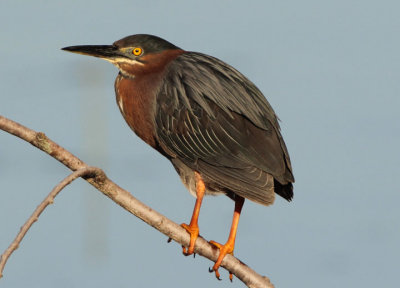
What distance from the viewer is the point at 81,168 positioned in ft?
15.0

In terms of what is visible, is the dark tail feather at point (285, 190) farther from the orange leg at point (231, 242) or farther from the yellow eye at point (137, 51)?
the yellow eye at point (137, 51)

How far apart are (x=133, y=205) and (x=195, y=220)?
54.1 inches

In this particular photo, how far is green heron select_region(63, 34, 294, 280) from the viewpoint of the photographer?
6590 millimetres

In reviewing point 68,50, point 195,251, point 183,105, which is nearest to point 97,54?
point 68,50

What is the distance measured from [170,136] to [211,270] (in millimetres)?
1353

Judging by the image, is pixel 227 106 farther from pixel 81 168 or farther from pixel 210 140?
pixel 81 168

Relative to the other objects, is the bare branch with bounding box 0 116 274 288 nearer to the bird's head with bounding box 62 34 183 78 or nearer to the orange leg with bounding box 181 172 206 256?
the orange leg with bounding box 181 172 206 256

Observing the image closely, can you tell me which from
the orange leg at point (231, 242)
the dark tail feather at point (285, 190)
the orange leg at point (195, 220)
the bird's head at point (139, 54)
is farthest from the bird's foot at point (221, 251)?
the bird's head at point (139, 54)

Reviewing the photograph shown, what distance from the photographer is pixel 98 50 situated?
6793 mm

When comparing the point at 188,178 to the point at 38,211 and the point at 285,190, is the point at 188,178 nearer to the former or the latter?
the point at 285,190

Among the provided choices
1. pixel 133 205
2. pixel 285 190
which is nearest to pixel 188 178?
pixel 285 190

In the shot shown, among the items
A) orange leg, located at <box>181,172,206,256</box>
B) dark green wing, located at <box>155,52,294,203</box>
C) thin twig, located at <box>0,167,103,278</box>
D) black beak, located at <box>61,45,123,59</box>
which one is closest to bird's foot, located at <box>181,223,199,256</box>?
orange leg, located at <box>181,172,206,256</box>

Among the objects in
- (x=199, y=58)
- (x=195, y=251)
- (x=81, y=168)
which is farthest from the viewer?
(x=199, y=58)

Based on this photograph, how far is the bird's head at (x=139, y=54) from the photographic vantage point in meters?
6.94
